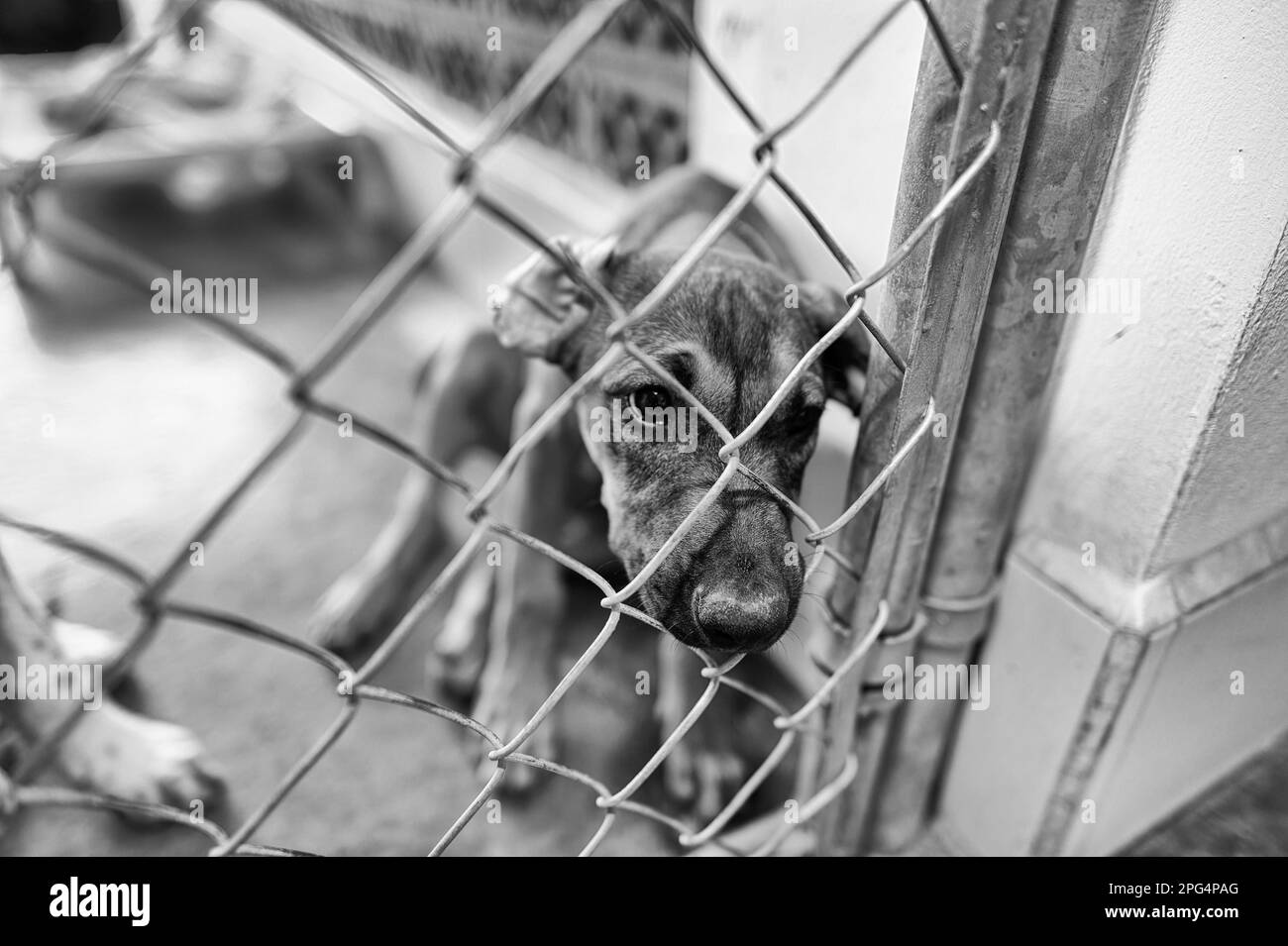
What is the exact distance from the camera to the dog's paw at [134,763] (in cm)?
187

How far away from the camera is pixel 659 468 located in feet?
5.30

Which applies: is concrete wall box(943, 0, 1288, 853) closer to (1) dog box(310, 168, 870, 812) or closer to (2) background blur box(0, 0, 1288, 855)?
(2) background blur box(0, 0, 1288, 855)

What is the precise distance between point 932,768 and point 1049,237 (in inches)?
45.3

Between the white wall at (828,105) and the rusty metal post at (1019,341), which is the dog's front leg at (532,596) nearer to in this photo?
the white wall at (828,105)

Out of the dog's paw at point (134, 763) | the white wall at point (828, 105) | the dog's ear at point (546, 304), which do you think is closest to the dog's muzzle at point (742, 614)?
the white wall at point (828, 105)

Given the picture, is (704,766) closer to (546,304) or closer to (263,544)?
(546,304)

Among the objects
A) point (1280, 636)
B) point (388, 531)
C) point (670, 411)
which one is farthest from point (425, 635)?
point (1280, 636)

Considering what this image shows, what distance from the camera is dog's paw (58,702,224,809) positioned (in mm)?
1870

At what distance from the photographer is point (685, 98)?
319cm

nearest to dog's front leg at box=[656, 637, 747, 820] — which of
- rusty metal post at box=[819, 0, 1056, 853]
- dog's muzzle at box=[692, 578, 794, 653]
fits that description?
rusty metal post at box=[819, 0, 1056, 853]

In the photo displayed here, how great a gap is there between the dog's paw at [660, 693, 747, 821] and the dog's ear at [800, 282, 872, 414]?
2.84 feet

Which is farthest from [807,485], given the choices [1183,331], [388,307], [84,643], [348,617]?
[84,643]

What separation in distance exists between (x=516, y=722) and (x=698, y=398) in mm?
1009
